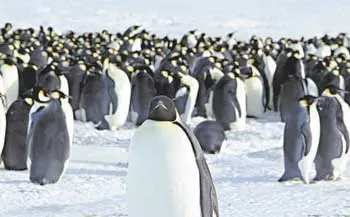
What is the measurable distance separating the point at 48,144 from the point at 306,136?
7.58 feet

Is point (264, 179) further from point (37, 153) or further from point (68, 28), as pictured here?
point (68, 28)

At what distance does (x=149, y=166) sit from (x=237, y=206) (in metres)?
1.89

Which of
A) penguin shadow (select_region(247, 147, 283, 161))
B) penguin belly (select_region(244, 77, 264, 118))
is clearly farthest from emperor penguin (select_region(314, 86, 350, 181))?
penguin belly (select_region(244, 77, 264, 118))

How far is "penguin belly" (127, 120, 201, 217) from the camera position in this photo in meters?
4.57

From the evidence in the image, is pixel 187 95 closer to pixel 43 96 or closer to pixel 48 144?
pixel 43 96

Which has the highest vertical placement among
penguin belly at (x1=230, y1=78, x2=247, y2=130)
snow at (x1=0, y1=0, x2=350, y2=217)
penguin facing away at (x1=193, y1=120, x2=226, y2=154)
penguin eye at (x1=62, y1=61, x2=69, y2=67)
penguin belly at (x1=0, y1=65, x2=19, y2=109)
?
penguin eye at (x1=62, y1=61, x2=69, y2=67)

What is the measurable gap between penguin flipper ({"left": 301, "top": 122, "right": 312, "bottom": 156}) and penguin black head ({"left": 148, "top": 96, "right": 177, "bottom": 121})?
311 cm

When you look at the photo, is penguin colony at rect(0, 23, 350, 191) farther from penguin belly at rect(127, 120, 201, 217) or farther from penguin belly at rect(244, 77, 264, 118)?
penguin belly at rect(127, 120, 201, 217)

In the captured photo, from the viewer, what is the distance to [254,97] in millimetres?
12977

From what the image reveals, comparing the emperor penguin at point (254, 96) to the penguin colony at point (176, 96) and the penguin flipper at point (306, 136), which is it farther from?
the penguin flipper at point (306, 136)

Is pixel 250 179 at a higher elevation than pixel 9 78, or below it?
below

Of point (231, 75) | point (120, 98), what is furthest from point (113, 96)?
point (231, 75)

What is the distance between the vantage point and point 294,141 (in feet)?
24.9

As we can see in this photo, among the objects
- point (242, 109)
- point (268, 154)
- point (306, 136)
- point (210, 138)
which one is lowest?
point (268, 154)
